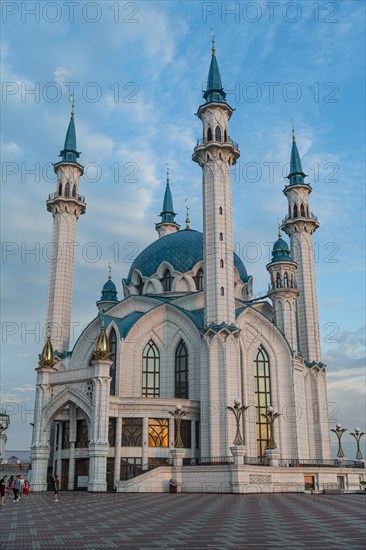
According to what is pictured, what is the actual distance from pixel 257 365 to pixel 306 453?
7663mm

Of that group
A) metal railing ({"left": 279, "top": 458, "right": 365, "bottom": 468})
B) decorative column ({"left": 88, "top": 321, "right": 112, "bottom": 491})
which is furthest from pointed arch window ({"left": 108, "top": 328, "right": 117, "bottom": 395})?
metal railing ({"left": 279, "top": 458, "right": 365, "bottom": 468})

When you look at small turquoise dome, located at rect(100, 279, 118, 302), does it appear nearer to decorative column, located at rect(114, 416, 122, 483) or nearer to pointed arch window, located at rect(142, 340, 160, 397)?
pointed arch window, located at rect(142, 340, 160, 397)

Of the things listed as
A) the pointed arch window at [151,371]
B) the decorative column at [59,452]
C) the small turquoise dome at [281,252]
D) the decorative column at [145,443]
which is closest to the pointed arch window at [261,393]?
the pointed arch window at [151,371]

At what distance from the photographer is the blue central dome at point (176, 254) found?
166 feet

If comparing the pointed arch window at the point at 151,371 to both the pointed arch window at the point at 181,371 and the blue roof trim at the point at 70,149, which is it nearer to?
the pointed arch window at the point at 181,371

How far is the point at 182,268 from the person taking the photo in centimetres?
5016

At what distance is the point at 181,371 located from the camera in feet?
139

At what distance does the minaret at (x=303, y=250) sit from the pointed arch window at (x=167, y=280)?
37.2ft

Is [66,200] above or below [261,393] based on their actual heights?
above

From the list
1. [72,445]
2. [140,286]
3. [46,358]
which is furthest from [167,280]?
[72,445]

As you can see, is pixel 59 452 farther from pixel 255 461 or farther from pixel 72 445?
pixel 255 461

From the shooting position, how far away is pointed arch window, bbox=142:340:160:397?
→ 139 feet

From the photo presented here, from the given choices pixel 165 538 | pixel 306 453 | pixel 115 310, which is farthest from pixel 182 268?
pixel 165 538

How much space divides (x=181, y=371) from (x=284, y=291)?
11.3 metres
